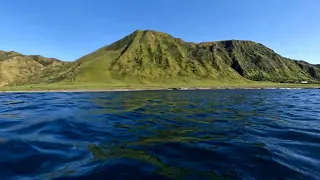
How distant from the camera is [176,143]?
14.6 meters

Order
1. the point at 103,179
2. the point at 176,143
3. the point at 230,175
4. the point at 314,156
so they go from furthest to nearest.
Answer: the point at 176,143, the point at 314,156, the point at 230,175, the point at 103,179

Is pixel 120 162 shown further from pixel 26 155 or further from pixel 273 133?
pixel 273 133

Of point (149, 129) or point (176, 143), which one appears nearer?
point (176, 143)

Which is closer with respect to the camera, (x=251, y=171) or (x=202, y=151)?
(x=251, y=171)

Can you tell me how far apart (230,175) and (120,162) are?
4262mm

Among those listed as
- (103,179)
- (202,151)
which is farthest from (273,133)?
(103,179)

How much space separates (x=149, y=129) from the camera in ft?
62.4

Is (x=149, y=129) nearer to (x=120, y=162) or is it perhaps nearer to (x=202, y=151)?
(x=202, y=151)

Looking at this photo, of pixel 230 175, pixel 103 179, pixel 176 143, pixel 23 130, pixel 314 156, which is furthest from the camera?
pixel 23 130

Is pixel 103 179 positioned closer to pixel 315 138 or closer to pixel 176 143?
pixel 176 143

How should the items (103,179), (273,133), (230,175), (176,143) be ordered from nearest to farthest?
(103,179)
(230,175)
(176,143)
(273,133)

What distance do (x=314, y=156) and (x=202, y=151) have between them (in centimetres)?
512

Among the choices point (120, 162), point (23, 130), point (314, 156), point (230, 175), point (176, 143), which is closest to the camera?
point (230, 175)

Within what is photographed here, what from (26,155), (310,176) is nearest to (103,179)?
(26,155)
